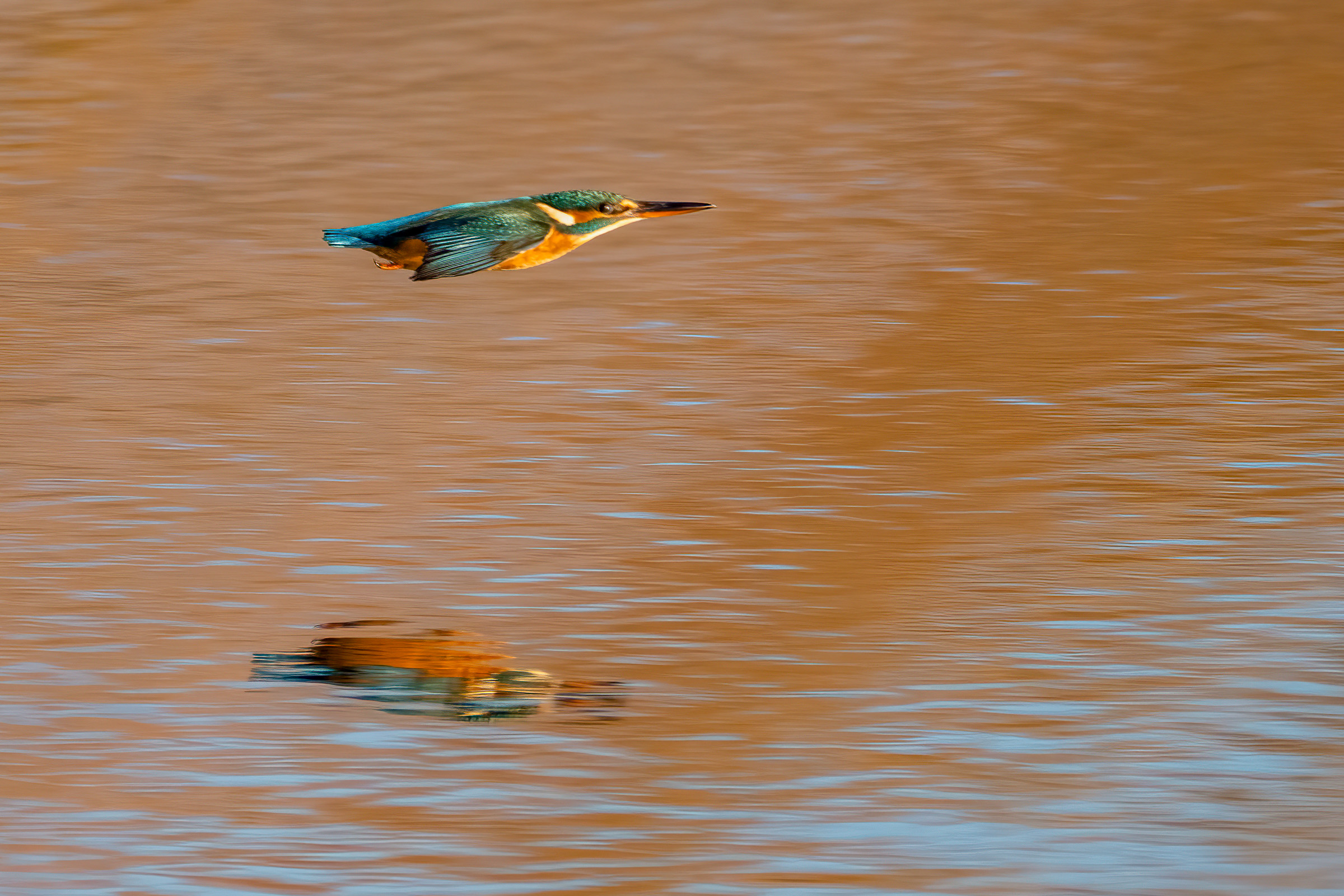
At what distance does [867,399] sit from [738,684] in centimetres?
280

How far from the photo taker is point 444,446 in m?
8.02

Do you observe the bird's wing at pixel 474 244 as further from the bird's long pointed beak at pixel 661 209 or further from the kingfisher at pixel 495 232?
the bird's long pointed beak at pixel 661 209

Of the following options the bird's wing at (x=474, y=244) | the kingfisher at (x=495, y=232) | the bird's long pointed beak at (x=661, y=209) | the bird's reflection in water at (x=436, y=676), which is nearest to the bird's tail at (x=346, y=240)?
the kingfisher at (x=495, y=232)

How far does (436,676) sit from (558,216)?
5.23 ft

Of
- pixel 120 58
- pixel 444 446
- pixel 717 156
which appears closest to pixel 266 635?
pixel 444 446

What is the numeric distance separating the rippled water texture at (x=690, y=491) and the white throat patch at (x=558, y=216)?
992mm

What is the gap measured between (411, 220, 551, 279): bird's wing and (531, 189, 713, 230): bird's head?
11 centimetres

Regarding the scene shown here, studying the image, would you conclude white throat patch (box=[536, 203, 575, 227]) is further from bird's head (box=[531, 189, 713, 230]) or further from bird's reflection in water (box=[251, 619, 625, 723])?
bird's reflection in water (box=[251, 619, 625, 723])

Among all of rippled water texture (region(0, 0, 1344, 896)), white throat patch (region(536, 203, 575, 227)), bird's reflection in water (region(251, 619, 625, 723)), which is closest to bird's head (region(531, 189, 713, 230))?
white throat patch (region(536, 203, 575, 227))

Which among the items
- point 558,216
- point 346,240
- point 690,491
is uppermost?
point 558,216

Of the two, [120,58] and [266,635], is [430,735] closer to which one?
[266,635]

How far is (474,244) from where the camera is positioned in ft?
21.6

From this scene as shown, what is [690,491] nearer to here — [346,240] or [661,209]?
[661,209]

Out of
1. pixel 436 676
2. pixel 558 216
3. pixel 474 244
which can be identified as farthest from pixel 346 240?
pixel 436 676
